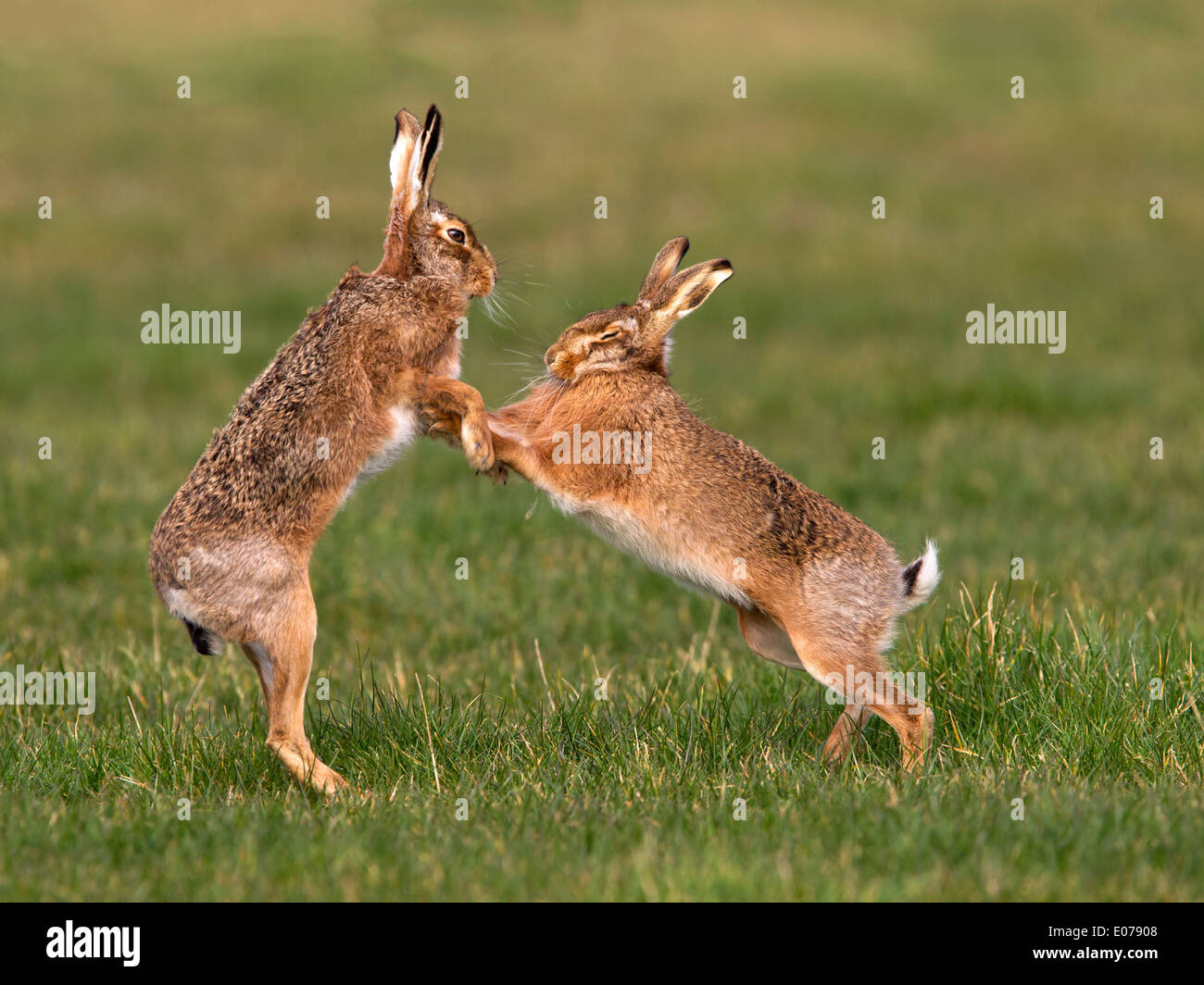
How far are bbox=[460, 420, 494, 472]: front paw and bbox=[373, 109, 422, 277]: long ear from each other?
2.75ft

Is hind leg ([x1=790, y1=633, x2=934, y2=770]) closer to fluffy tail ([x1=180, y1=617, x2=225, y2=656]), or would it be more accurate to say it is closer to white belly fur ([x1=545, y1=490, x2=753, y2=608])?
white belly fur ([x1=545, y1=490, x2=753, y2=608])

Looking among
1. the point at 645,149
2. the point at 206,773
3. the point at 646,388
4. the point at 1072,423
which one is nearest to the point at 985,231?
the point at 645,149

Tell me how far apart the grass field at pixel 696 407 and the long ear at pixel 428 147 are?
18.9 inches

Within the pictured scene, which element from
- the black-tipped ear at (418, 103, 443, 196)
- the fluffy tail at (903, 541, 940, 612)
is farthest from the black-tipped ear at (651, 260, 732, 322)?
the fluffy tail at (903, 541, 940, 612)

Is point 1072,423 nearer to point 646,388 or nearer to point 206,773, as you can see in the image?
point 646,388

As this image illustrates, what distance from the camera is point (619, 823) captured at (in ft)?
15.6

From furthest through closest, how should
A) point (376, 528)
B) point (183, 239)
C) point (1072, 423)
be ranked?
point (183, 239)
point (1072, 423)
point (376, 528)

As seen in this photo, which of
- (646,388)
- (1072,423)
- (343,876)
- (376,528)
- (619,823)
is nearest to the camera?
(343,876)

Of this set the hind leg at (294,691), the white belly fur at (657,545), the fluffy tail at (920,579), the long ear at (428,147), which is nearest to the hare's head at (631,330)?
the white belly fur at (657,545)

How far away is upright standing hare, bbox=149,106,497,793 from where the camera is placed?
531 centimetres

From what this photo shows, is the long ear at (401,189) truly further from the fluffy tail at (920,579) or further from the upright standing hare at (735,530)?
the fluffy tail at (920,579)

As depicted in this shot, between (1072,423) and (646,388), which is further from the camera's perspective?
(1072,423)

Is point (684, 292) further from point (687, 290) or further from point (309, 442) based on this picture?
point (309, 442)

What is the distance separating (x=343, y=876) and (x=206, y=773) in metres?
1.29
